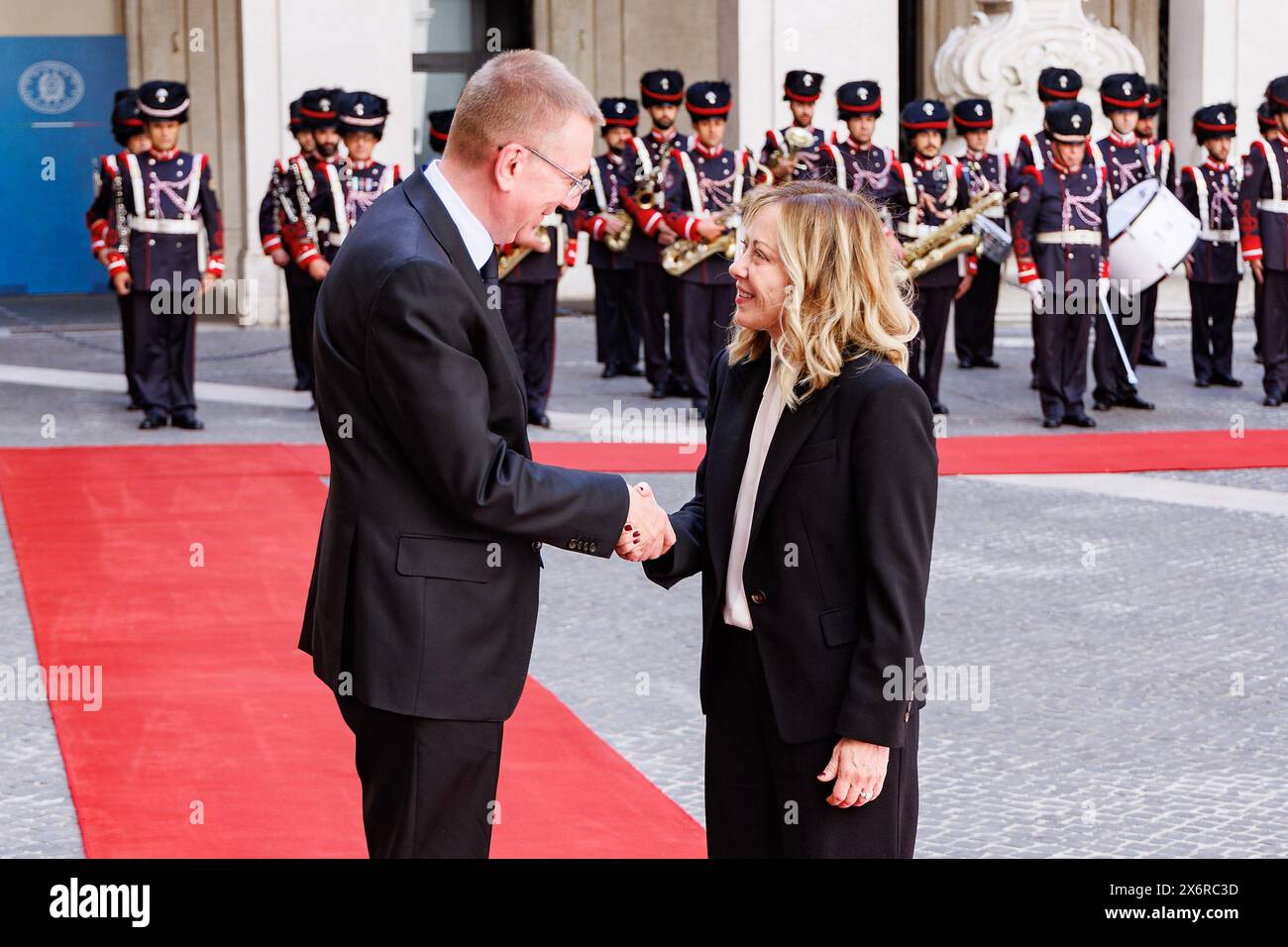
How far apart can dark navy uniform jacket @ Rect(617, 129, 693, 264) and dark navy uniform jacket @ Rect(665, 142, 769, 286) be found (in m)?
0.07

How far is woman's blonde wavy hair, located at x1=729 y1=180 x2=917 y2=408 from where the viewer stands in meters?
3.34

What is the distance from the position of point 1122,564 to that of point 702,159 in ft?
18.2

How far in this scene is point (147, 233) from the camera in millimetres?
12008

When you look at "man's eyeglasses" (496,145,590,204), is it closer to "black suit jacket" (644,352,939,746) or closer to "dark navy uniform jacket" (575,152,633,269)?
"black suit jacket" (644,352,939,746)

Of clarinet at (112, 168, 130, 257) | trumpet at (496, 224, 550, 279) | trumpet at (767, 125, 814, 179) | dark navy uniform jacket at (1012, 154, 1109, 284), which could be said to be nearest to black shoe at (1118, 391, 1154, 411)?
dark navy uniform jacket at (1012, 154, 1109, 284)

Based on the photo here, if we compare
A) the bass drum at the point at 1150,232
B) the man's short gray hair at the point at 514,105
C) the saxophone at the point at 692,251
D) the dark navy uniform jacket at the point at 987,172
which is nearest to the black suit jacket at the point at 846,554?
the man's short gray hair at the point at 514,105

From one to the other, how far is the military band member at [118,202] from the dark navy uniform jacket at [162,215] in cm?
4

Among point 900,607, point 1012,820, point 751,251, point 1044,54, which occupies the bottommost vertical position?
point 1012,820

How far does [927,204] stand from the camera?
1316 cm

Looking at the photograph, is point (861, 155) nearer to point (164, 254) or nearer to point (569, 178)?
point (164, 254)

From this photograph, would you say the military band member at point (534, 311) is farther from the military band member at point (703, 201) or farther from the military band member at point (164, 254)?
the military band member at point (164, 254)

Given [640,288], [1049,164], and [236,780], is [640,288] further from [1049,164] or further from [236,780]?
[236,780]
